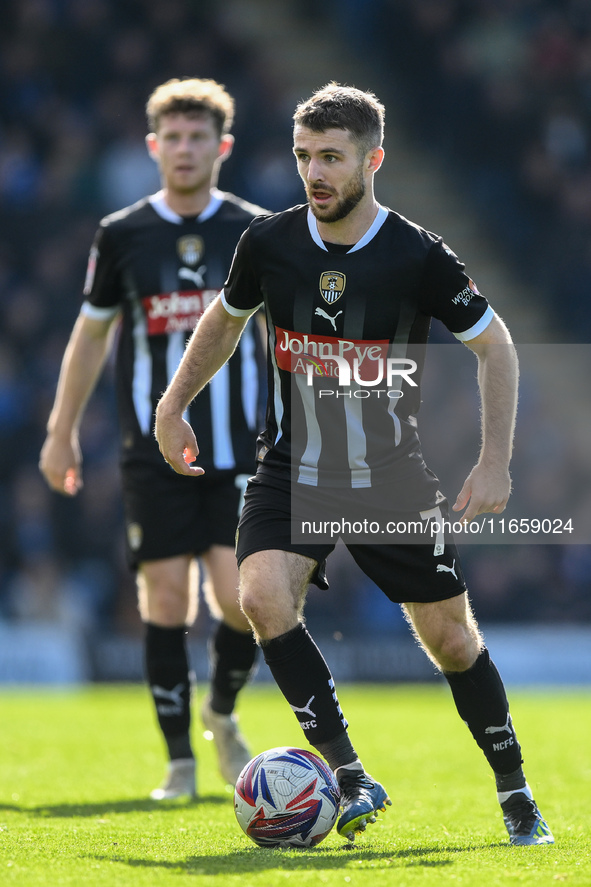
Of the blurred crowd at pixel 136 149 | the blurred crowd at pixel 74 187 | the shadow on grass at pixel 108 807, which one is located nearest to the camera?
the shadow on grass at pixel 108 807

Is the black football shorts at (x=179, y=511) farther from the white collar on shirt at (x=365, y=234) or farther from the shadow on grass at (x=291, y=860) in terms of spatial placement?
the shadow on grass at (x=291, y=860)

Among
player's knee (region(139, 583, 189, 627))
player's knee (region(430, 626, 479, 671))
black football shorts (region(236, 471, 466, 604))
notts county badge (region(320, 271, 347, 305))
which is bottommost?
player's knee (region(139, 583, 189, 627))

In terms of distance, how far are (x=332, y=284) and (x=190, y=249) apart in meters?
1.96

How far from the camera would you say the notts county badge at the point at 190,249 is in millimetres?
5836

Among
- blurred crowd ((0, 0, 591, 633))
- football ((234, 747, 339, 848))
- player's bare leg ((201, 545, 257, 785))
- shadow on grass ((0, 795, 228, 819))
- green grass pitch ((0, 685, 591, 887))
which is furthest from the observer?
blurred crowd ((0, 0, 591, 633))

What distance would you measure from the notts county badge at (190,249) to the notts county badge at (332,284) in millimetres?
1917

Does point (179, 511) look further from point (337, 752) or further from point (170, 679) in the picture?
point (337, 752)

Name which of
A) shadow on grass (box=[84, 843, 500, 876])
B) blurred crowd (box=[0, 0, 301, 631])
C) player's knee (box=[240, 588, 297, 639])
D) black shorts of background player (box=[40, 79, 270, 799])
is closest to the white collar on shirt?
player's knee (box=[240, 588, 297, 639])

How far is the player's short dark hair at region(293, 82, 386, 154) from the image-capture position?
390 centimetres

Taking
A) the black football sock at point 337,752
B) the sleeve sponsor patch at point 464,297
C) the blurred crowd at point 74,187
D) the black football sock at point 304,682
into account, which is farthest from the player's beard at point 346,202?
the blurred crowd at point 74,187

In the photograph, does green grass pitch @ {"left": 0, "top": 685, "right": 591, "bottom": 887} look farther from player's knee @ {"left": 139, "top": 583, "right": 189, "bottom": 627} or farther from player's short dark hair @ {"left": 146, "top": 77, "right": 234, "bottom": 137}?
player's short dark hair @ {"left": 146, "top": 77, "right": 234, "bottom": 137}

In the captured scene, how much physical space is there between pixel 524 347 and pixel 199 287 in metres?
9.83

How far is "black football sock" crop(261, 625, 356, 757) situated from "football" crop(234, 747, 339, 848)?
12 cm

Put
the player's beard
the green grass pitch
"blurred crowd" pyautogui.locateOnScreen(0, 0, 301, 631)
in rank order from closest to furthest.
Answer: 1. the green grass pitch
2. the player's beard
3. "blurred crowd" pyautogui.locateOnScreen(0, 0, 301, 631)
